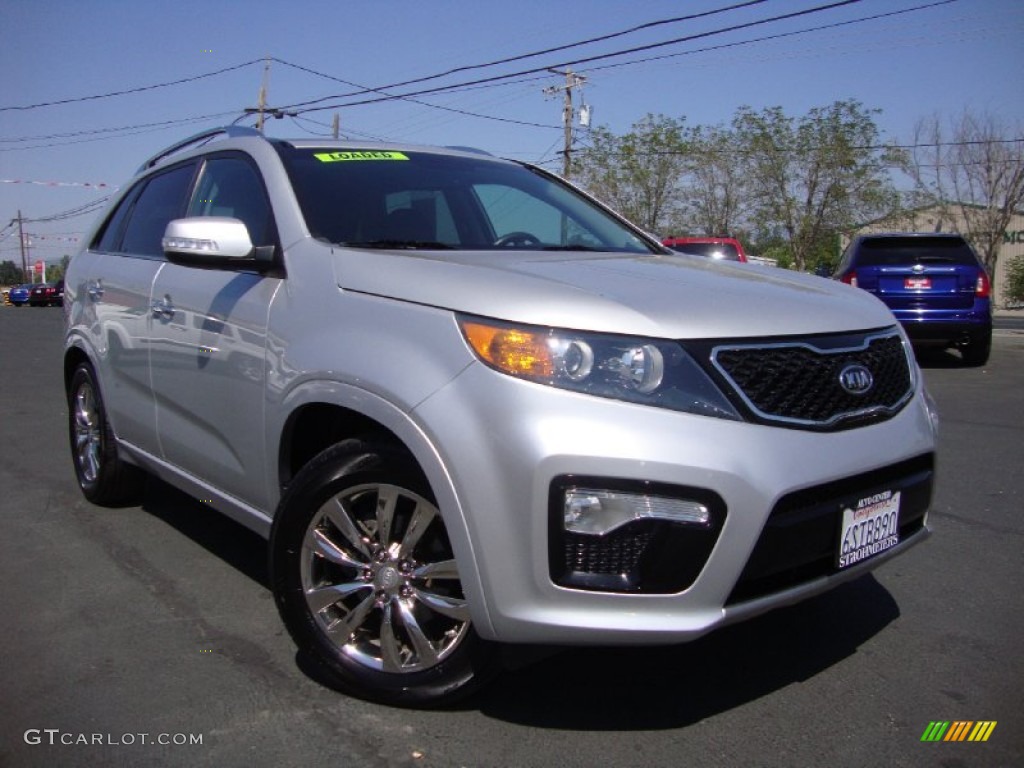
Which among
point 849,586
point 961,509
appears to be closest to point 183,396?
point 849,586

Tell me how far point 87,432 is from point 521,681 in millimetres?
3171

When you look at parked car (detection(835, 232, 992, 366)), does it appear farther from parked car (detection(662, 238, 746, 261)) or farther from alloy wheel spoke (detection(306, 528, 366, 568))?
alloy wheel spoke (detection(306, 528, 366, 568))

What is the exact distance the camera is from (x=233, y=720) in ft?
8.91

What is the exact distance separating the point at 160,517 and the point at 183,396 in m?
1.40

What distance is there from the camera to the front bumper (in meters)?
2.27

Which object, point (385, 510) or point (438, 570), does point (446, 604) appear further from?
point (385, 510)

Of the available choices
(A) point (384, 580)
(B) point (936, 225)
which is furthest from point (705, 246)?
(B) point (936, 225)

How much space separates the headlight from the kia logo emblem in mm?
458

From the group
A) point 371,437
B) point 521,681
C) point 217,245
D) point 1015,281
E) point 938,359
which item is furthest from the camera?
point 1015,281

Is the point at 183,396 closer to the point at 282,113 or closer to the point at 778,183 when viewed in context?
the point at 282,113

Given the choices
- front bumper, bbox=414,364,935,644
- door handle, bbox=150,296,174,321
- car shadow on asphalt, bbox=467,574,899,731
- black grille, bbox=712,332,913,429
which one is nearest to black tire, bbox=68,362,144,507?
door handle, bbox=150,296,174,321

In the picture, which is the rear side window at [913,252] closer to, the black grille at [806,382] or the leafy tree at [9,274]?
the black grille at [806,382]

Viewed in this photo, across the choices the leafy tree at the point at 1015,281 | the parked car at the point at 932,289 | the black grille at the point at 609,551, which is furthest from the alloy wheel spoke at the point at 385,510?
the leafy tree at the point at 1015,281

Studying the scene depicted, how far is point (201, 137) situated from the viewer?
443 cm
